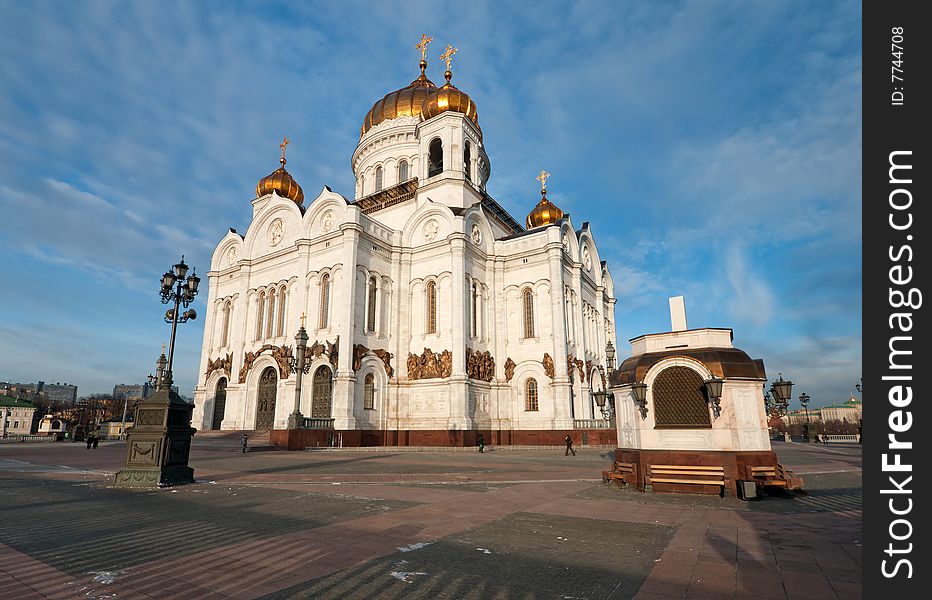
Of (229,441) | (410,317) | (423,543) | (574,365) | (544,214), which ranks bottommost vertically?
(229,441)

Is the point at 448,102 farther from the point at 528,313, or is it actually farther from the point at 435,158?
the point at 528,313

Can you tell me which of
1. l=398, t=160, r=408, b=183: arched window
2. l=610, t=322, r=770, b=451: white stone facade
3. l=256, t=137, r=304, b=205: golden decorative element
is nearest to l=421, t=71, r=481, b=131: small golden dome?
l=398, t=160, r=408, b=183: arched window

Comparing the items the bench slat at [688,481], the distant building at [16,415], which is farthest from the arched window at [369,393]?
the distant building at [16,415]

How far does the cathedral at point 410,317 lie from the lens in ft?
96.5

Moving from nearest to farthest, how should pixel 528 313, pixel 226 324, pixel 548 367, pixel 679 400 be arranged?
pixel 679 400 → pixel 548 367 → pixel 528 313 → pixel 226 324

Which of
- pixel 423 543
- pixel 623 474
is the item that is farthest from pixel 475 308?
pixel 423 543

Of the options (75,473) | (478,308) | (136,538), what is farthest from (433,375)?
(136,538)

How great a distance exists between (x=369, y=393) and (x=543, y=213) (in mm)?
20840

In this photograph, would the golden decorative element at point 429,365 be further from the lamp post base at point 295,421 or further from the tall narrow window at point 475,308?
the lamp post base at point 295,421

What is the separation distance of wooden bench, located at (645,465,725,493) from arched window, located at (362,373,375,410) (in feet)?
71.2

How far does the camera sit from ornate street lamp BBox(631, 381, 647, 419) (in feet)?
33.2

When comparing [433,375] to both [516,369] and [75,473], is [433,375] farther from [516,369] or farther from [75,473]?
[75,473]

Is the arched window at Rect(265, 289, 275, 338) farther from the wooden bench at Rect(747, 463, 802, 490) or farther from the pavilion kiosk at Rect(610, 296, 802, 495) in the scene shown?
the wooden bench at Rect(747, 463, 802, 490)

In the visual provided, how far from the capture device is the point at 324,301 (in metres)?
31.4
